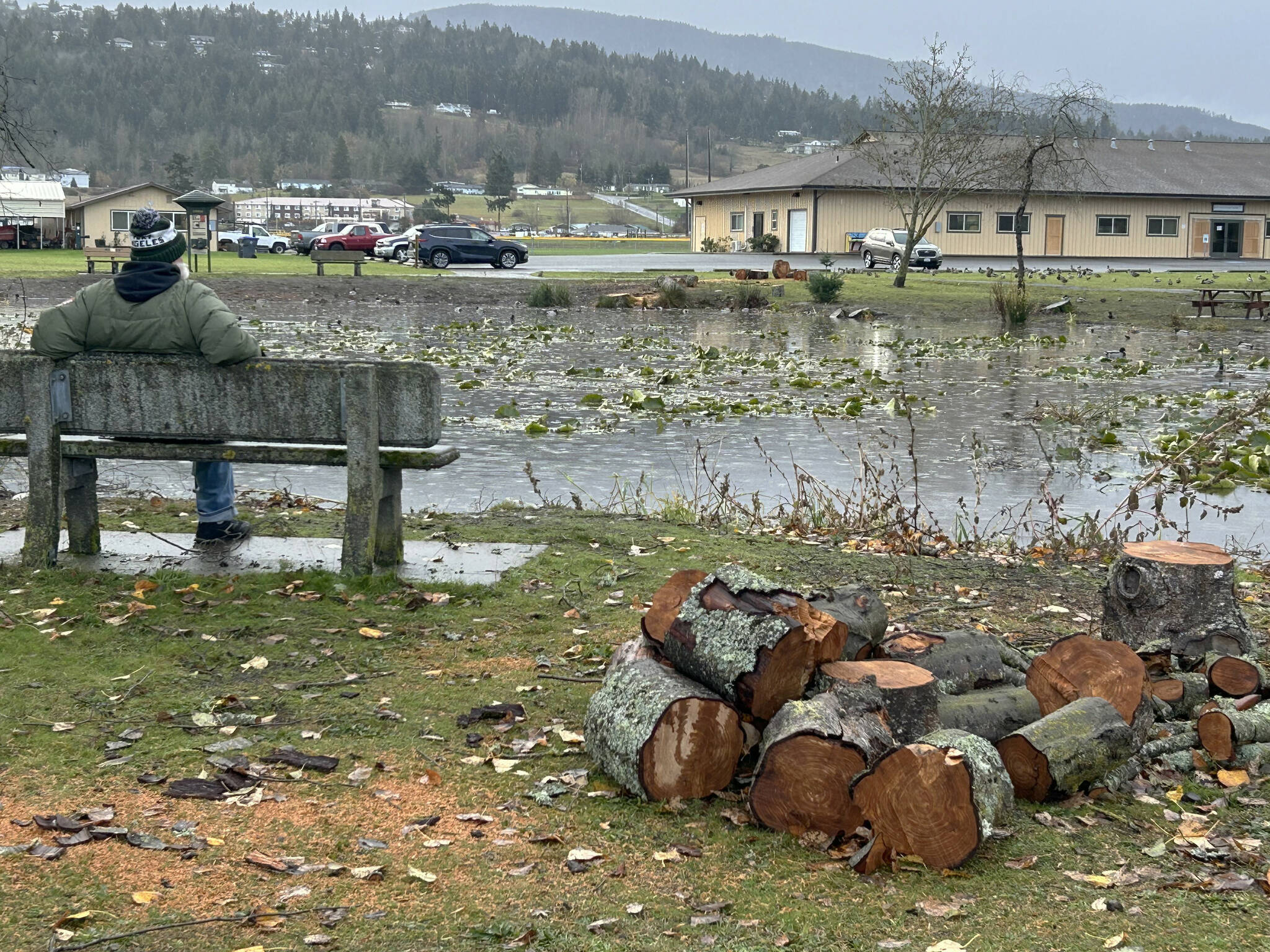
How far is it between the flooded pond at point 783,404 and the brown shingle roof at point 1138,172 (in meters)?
33.5

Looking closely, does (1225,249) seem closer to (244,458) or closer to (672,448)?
(672,448)

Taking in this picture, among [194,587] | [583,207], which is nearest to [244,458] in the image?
[194,587]

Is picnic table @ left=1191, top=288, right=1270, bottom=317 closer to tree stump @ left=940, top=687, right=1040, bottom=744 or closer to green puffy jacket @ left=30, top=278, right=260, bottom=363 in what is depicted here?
green puffy jacket @ left=30, top=278, right=260, bottom=363

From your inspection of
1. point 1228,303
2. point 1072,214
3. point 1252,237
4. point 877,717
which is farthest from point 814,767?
point 1252,237

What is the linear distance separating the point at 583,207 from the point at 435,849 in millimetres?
143910

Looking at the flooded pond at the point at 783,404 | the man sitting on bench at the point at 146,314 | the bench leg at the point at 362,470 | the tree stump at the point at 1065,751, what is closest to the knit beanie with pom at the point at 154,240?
the man sitting on bench at the point at 146,314

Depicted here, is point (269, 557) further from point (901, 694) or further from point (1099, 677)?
point (1099, 677)

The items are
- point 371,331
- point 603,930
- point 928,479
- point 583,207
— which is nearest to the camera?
point 603,930

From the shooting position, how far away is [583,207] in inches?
5699

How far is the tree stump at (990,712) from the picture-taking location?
442 centimetres

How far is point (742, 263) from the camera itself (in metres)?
51.6

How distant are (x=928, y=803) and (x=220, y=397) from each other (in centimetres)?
428

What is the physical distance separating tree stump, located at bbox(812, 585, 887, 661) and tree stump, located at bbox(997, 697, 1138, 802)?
2.07 feet

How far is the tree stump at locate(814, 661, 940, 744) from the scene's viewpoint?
4.20 m
